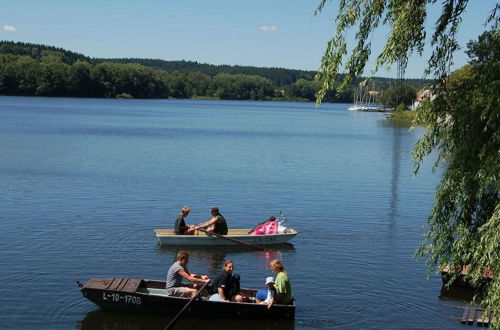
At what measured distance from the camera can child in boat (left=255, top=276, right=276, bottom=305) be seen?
54.4ft

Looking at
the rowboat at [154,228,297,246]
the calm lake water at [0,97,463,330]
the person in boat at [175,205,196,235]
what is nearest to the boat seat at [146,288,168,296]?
the calm lake water at [0,97,463,330]

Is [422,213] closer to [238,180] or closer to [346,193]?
[346,193]

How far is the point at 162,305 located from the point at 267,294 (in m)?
2.74

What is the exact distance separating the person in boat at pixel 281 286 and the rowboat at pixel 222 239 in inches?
291

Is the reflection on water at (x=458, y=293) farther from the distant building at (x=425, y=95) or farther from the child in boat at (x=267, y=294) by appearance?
the distant building at (x=425, y=95)

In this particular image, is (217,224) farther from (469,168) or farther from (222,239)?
(469,168)

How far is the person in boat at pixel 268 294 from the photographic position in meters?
16.6

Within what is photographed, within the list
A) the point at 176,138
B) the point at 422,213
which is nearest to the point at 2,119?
the point at 176,138

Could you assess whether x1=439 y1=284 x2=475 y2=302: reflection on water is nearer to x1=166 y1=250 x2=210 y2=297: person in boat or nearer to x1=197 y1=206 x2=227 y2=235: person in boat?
x1=166 y1=250 x2=210 y2=297: person in boat

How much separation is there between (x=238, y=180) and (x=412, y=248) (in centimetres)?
1702

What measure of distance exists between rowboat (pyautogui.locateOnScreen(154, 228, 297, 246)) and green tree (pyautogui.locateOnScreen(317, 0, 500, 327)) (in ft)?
40.6

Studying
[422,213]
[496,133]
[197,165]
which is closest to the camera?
[496,133]

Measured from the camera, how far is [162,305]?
16906 millimetres

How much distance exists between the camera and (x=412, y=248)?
25.5 m
